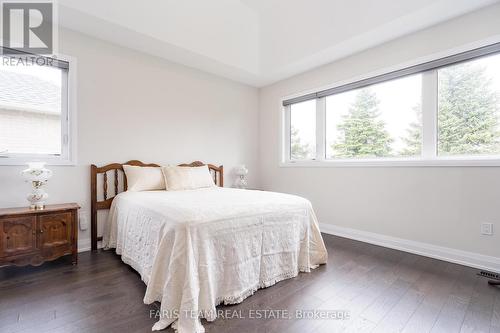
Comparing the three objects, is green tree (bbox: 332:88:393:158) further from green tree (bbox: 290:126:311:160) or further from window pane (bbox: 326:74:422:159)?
green tree (bbox: 290:126:311:160)

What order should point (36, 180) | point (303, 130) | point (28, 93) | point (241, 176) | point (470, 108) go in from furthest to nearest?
point (241, 176) < point (303, 130) < point (28, 93) < point (470, 108) < point (36, 180)

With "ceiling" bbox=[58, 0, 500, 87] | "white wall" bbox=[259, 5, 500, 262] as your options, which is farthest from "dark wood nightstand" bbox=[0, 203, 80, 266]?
"white wall" bbox=[259, 5, 500, 262]

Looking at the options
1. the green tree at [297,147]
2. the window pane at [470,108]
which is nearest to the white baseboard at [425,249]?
the window pane at [470,108]

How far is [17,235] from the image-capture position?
2006 millimetres

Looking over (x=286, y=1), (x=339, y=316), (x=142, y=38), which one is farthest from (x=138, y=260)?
(x=286, y=1)

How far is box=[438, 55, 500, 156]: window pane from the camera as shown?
224 centimetres

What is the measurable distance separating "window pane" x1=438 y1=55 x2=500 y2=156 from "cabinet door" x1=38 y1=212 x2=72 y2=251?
3.80 metres

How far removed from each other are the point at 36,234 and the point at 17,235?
120 millimetres

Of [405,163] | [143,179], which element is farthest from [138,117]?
[405,163]

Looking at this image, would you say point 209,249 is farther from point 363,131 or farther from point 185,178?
point 363,131

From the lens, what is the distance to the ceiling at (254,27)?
7.88 ft

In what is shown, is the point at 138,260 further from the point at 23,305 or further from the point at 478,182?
the point at 478,182

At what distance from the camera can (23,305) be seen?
5.22 feet

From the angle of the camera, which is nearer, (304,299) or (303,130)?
(304,299)
